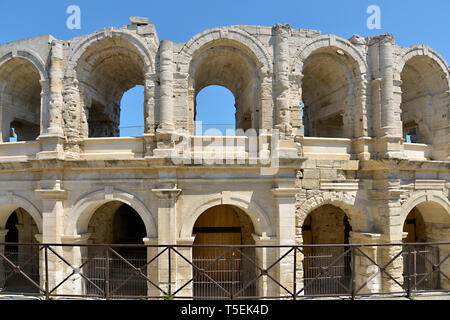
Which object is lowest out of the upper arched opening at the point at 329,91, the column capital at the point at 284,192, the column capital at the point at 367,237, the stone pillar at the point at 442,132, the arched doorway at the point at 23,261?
the arched doorway at the point at 23,261

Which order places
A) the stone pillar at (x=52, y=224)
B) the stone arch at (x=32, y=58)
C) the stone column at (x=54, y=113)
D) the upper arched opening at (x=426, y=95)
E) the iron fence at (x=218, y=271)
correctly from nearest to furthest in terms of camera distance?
1. the iron fence at (x=218, y=271)
2. the stone pillar at (x=52, y=224)
3. the stone column at (x=54, y=113)
4. the stone arch at (x=32, y=58)
5. the upper arched opening at (x=426, y=95)

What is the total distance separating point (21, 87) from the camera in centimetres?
1005

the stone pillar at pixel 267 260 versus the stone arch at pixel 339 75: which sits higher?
the stone arch at pixel 339 75

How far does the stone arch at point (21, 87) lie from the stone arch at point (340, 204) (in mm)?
8621

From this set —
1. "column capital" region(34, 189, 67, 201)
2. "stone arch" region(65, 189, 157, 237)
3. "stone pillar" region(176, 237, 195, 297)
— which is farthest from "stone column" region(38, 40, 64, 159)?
"stone pillar" region(176, 237, 195, 297)

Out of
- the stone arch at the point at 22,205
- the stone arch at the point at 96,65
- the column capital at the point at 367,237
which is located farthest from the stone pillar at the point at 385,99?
the stone arch at the point at 22,205

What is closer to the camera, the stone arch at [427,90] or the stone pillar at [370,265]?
the stone pillar at [370,265]

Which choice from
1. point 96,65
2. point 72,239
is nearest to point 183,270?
point 72,239

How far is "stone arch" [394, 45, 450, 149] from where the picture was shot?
959cm

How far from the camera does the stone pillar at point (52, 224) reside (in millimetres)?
7949

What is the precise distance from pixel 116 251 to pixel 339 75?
34.1 feet

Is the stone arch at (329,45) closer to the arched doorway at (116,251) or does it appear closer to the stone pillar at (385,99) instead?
the stone pillar at (385,99)

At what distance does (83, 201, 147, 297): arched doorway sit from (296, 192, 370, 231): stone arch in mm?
5356
